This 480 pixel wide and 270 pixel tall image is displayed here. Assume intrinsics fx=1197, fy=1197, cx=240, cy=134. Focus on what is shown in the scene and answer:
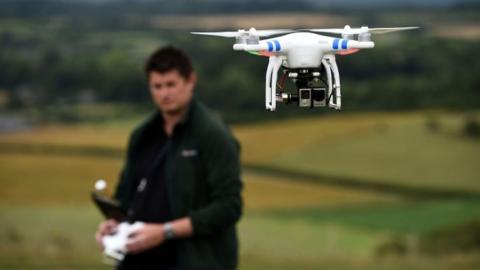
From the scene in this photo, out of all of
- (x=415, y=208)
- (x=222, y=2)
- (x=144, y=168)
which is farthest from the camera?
(x=415, y=208)

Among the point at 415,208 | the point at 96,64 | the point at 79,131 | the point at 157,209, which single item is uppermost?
the point at 96,64

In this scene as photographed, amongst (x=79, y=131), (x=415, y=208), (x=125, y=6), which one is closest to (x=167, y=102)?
(x=125, y=6)

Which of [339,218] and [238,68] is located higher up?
[238,68]

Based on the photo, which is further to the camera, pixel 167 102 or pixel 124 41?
pixel 167 102

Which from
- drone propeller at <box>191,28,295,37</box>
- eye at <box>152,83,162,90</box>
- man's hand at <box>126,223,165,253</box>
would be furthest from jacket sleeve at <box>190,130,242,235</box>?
drone propeller at <box>191,28,295,37</box>

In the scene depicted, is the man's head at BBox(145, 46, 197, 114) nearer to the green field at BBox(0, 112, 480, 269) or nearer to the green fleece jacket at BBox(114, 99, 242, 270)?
the green fleece jacket at BBox(114, 99, 242, 270)

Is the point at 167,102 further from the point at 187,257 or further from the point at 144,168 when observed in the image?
the point at 187,257

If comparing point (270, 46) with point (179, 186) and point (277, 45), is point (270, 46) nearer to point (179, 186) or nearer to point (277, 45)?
point (277, 45)
